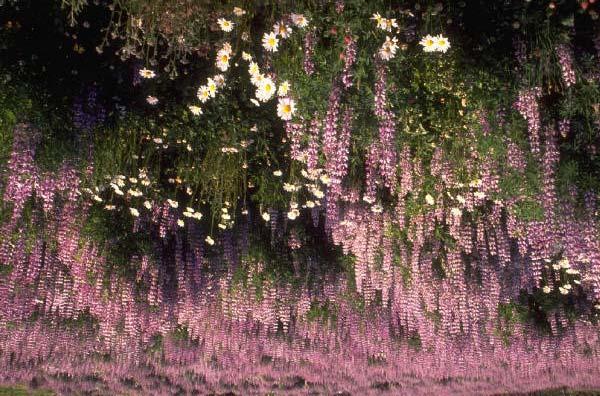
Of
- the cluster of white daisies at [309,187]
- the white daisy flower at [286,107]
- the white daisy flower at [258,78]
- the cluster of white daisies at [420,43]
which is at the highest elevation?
the cluster of white daisies at [420,43]

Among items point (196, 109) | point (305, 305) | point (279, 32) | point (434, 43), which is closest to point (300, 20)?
point (279, 32)

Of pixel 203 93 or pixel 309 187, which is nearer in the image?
pixel 203 93

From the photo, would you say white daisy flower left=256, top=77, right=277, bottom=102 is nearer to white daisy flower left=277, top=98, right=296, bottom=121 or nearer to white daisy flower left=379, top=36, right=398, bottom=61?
white daisy flower left=277, top=98, right=296, bottom=121

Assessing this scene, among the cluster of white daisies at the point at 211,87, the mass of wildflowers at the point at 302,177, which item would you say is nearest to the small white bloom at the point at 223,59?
the mass of wildflowers at the point at 302,177

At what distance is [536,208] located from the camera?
3637 millimetres

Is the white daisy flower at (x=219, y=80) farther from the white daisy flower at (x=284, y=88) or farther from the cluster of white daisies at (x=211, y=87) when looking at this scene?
the white daisy flower at (x=284, y=88)

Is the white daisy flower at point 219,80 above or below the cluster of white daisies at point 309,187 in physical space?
above

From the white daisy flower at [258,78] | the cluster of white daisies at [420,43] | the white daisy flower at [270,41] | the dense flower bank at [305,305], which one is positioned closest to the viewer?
the cluster of white daisies at [420,43]

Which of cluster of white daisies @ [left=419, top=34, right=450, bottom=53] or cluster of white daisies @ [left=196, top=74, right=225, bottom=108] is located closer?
cluster of white daisies @ [left=419, top=34, right=450, bottom=53]

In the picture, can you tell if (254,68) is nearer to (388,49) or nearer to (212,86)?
(212,86)

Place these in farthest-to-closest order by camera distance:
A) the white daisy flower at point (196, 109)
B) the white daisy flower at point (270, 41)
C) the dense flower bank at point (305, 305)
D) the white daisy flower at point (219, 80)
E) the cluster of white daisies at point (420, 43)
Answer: the dense flower bank at point (305, 305)
the white daisy flower at point (196, 109)
the white daisy flower at point (219, 80)
the white daisy flower at point (270, 41)
the cluster of white daisies at point (420, 43)

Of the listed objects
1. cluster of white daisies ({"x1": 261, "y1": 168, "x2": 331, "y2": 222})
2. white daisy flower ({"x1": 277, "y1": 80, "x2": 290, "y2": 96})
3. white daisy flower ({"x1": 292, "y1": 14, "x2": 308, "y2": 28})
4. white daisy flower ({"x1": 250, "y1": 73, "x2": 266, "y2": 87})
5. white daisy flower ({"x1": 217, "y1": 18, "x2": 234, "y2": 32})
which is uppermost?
white daisy flower ({"x1": 217, "y1": 18, "x2": 234, "y2": 32})

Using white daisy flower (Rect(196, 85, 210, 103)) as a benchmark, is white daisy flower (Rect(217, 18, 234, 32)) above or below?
above

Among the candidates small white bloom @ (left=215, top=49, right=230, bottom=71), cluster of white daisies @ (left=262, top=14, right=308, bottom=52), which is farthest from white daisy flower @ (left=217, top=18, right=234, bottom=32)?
cluster of white daisies @ (left=262, top=14, right=308, bottom=52)
